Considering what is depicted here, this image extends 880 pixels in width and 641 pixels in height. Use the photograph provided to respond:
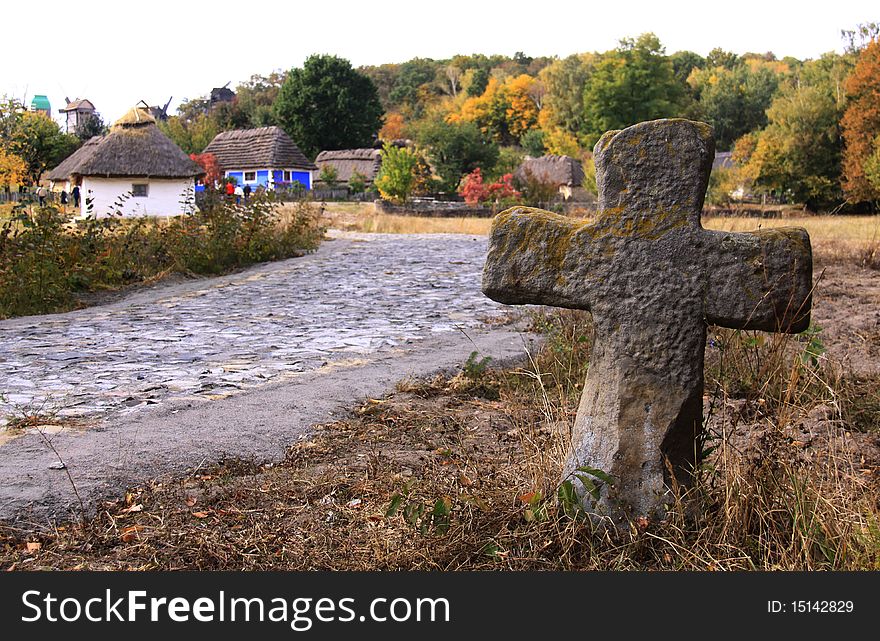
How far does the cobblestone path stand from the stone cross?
128 inches

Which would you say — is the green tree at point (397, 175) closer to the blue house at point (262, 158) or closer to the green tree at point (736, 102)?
the blue house at point (262, 158)

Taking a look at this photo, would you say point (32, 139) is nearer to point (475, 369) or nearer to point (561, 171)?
point (475, 369)

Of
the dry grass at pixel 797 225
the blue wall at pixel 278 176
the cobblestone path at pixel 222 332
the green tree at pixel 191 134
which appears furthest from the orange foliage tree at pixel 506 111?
the cobblestone path at pixel 222 332

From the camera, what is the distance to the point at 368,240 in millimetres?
22141

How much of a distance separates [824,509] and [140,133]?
3890 cm

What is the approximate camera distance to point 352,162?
6128cm

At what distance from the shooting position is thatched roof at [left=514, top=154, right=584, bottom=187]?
53750mm

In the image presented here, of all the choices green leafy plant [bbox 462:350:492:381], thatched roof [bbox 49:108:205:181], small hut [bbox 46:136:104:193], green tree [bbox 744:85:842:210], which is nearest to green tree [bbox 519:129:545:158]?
green tree [bbox 744:85:842:210]

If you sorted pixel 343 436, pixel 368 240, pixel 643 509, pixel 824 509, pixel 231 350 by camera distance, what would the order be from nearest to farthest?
pixel 824 509 → pixel 643 509 → pixel 343 436 → pixel 231 350 → pixel 368 240

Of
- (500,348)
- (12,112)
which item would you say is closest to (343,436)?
(500,348)

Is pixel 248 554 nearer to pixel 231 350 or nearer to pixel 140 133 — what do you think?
pixel 231 350

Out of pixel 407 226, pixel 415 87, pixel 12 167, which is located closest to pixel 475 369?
pixel 407 226

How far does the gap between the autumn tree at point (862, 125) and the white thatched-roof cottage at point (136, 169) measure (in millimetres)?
27524

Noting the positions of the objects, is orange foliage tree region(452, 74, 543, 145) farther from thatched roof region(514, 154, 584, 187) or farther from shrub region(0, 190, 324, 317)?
shrub region(0, 190, 324, 317)
